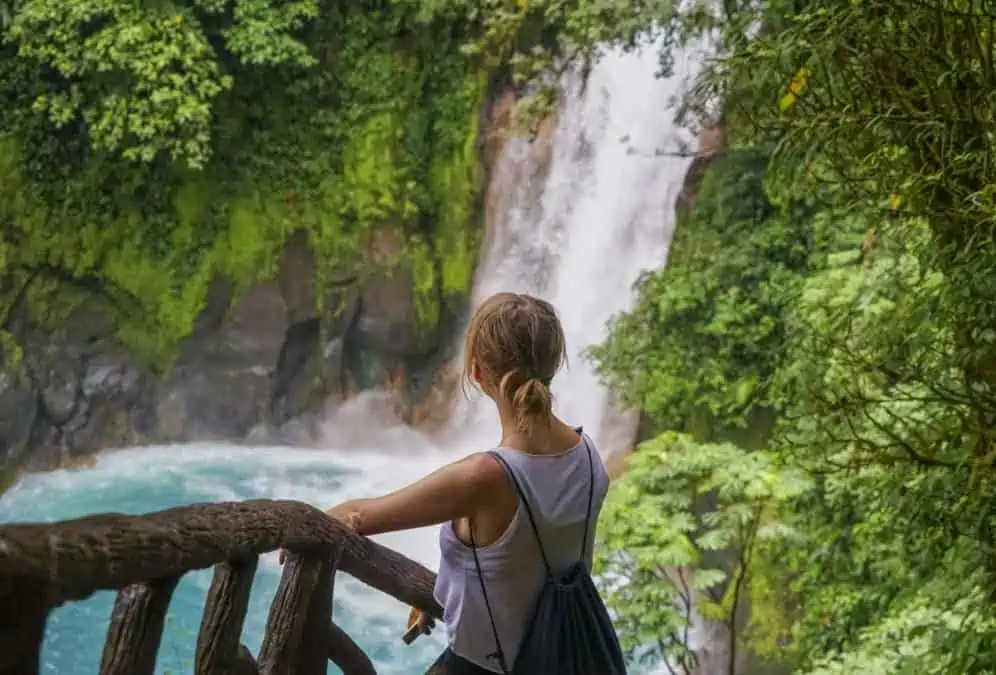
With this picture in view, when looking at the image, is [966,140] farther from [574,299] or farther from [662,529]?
[574,299]

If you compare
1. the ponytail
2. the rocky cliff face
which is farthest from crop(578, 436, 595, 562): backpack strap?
the rocky cliff face

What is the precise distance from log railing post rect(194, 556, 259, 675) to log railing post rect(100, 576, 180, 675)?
172mm

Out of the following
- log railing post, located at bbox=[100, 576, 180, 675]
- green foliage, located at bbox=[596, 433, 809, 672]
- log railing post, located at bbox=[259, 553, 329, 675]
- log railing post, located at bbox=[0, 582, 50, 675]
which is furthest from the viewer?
green foliage, located at bbox=[596, 433, 809, 672]

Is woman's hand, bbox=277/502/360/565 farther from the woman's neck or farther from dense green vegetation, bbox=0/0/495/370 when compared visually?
dense green vegetation, bbox=0/0/495/370

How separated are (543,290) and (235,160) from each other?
317 cm

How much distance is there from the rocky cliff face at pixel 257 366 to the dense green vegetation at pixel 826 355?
330cm

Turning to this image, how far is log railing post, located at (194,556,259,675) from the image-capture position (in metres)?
1.28

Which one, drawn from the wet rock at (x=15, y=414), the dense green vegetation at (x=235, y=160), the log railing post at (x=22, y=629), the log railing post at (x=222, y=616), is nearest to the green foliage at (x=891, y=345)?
the log railing post at (x=222, y=616)

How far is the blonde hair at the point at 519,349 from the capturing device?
55.7 inches

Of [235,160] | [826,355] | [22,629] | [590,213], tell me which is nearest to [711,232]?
[590,213]

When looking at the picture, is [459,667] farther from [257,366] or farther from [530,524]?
[257,366]

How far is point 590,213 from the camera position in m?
9.02

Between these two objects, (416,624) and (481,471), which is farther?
(416,624)

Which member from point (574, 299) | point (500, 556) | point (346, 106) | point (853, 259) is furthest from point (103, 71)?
point (500, 556)
